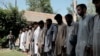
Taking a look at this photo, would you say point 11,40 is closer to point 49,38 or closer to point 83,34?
point 49,38

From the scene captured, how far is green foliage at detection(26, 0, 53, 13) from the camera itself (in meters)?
96.6

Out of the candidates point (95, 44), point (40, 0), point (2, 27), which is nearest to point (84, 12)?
point (95, 44)

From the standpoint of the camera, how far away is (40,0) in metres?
99.5

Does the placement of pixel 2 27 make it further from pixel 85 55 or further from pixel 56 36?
pixel 85 55

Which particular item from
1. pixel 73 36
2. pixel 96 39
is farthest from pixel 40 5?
pixel 96 39

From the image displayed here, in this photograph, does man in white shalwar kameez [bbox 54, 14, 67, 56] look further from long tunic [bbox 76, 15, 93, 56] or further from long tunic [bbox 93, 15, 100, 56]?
long tunic [bbox 93, 15, 100, 56]

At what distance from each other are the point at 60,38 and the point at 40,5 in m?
89.5

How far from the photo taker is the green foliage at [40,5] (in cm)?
9656

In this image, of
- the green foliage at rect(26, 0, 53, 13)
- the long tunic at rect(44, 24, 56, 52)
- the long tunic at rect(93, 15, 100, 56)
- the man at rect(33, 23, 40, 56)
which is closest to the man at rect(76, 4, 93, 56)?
the long tunic at rect(93, 15, 100, 56)

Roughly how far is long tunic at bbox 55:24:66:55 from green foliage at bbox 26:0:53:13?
86038 millimetres

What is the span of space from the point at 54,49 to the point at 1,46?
27514 millimetres

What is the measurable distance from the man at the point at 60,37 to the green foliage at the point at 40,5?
86044 millimetres

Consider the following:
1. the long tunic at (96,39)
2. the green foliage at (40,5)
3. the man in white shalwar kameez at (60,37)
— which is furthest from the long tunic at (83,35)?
the green foliage at (40,5)

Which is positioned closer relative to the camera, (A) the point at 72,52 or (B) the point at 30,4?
(A) the point at 72,52
